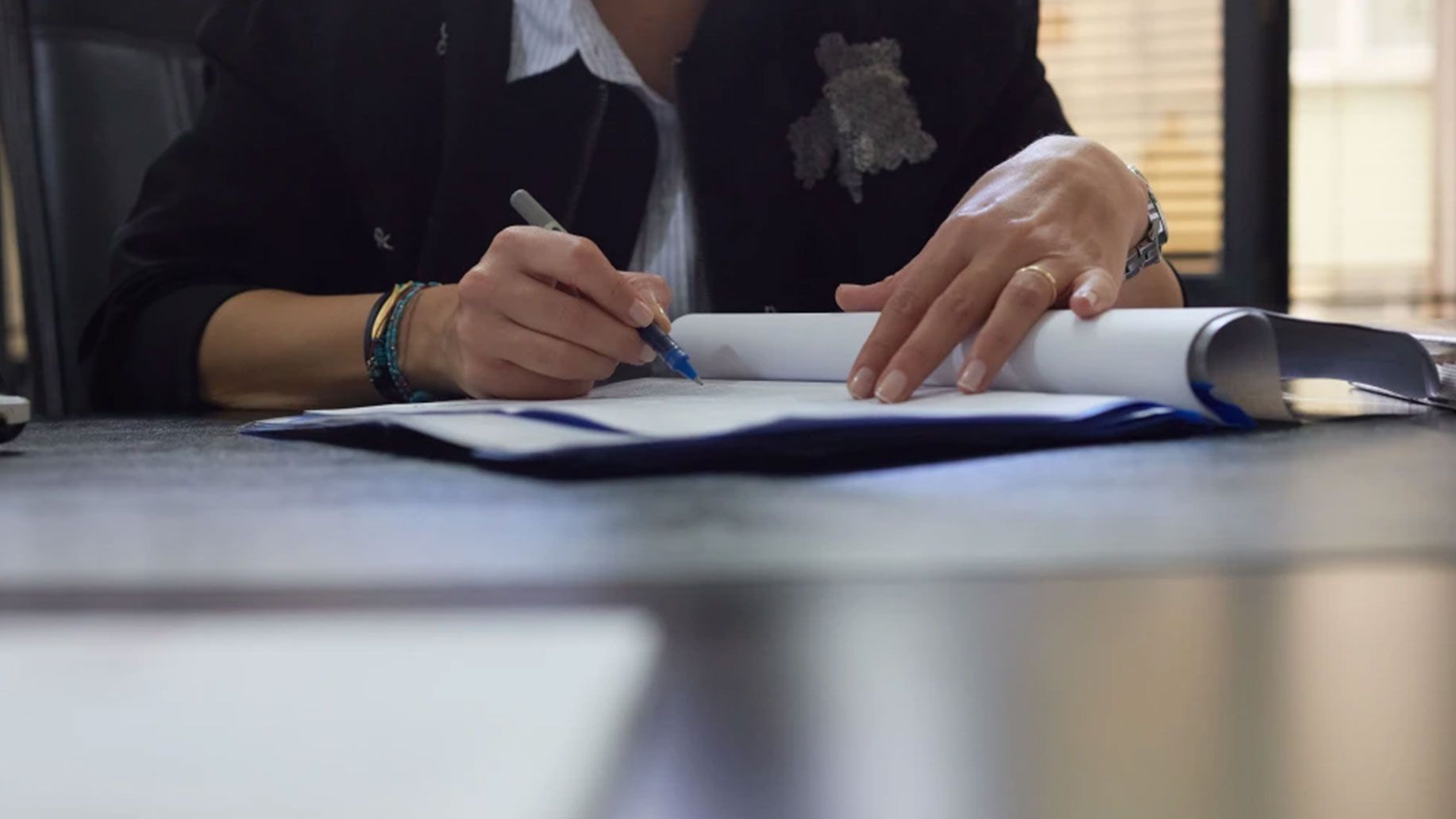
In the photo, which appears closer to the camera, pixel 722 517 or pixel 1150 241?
pixel 722 517

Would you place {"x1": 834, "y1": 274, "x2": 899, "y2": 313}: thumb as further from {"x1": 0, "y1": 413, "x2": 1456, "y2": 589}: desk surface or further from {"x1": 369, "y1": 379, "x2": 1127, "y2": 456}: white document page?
{"x1": 0, "y1": 413, "x2": 1456, "y2": 589}: desk surface

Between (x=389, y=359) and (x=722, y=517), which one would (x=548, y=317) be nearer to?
(x=389, y=359)

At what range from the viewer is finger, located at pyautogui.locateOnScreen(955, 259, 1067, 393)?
0.58 metres

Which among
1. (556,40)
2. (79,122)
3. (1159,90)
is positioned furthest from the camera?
(1159,90)

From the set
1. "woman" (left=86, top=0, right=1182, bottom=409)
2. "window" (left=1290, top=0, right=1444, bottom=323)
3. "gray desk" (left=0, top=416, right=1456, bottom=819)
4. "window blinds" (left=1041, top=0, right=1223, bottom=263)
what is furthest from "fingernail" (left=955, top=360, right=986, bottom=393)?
"window" (left=1290, top=0, right=1444, bottom=323)

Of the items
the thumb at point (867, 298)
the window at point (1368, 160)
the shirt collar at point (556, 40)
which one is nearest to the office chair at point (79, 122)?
the shirt collar at point (556, 40)

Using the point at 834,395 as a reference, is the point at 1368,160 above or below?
above

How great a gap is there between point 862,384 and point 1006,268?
13 centimetres

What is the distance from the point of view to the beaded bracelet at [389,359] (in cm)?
81

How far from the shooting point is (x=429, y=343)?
2.61ft

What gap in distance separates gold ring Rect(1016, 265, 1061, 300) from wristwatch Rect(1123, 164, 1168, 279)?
0.22 m

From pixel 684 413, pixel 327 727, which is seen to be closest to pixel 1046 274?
pixel 684 413

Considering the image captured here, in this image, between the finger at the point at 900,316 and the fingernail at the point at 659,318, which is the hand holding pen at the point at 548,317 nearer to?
the fingernail at the point at 659,318

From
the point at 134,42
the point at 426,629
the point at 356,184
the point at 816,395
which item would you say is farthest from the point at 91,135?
the point at 426,629
